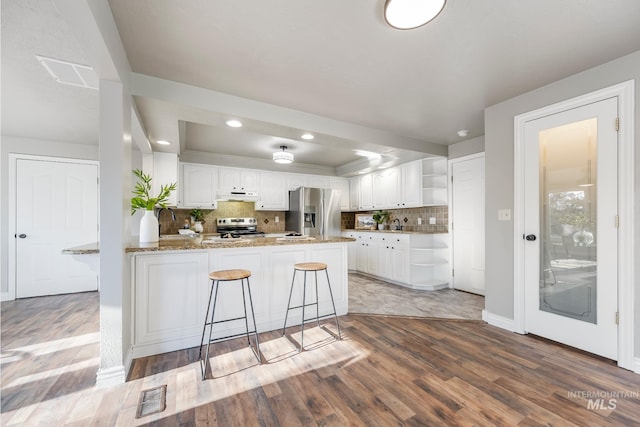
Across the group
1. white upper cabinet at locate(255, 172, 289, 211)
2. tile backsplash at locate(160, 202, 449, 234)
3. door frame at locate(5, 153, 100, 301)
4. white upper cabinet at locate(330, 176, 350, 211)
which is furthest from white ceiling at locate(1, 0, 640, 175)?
white upper cabinet at locate(330, 176, 350, 211)

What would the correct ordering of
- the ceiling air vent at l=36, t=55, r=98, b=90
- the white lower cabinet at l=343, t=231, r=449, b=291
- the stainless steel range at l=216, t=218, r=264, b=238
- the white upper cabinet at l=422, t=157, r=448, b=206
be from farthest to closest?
the stainless steel range at l=216, t=218, r=264, b=238
the white upper cabinet at l=422, t=157, r=448, b=206
the white lower cabinet at l=343, t=231, r=449, b=291
the ceiling air vent at l=36, t=55, r=98, b=90

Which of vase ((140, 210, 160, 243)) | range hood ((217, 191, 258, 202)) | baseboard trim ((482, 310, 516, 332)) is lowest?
baseboard trim ((482, 310, 516, 332))

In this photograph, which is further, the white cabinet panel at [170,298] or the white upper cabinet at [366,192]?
the white upper cabinet at [366,192]

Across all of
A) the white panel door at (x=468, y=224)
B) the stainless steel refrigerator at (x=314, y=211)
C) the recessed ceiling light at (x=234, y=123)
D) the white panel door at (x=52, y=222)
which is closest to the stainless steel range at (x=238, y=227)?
the stainless steel refrigerator at (x=314, y=211)

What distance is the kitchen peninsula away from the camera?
2256 millimetres

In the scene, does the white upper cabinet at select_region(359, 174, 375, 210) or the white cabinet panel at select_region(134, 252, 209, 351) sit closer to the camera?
the white cabinet panel at select_region(134, 252, 209, 351)

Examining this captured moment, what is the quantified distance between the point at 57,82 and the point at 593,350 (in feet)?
17.2

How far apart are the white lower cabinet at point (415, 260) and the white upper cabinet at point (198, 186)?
3.30m

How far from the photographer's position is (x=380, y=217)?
5.64 meters

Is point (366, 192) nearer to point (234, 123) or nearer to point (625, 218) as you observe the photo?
point (234, 123)

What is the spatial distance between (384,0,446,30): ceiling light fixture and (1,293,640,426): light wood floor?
2.31 m

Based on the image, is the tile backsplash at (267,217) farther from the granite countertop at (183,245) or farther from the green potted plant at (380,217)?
the granite countertop at (183,245)

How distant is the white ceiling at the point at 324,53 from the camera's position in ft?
5.31

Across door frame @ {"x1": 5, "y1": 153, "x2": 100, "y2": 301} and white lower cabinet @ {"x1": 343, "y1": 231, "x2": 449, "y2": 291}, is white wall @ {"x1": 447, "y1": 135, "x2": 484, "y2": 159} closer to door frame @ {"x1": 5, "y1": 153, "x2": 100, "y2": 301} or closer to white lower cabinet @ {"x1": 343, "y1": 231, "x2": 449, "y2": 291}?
white lower cabinet @ {"x1": 343, "y1": 231, "x2": 449, "y2": 291}
